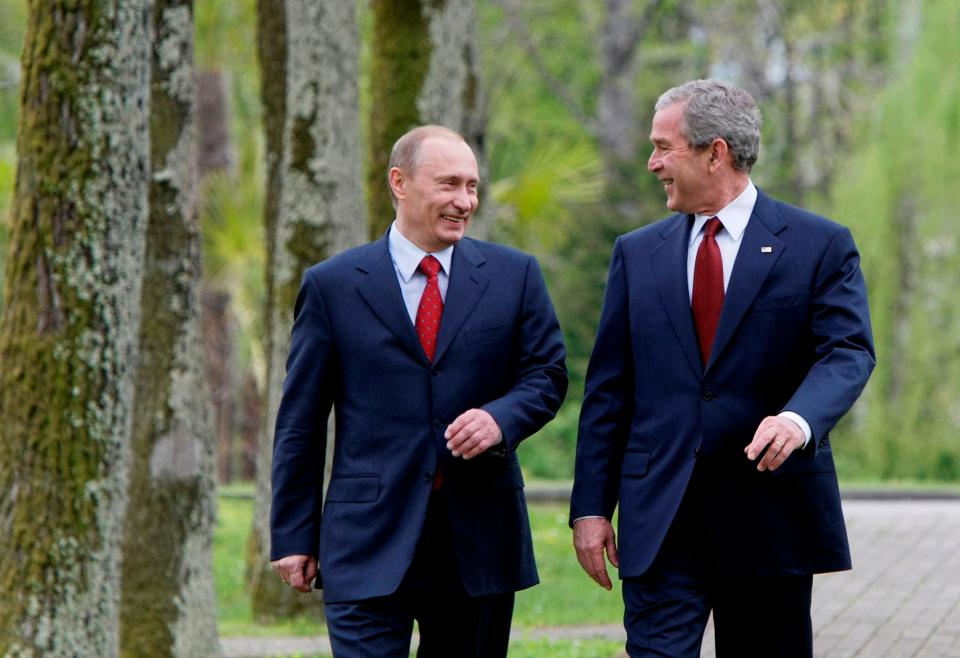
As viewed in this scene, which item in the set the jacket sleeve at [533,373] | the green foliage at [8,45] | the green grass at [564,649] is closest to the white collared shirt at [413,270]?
the jacket sleeve at [533,373]

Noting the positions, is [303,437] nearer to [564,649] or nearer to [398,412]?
[398,412]

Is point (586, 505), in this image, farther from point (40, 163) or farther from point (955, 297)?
point (955, 297)

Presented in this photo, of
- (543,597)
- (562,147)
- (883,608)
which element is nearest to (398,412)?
(883,608)

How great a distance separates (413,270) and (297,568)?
94 centimetres

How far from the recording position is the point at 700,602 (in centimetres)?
477

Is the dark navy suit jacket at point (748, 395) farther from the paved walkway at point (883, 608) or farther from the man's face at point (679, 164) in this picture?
the paved walkway at point (883, 608)

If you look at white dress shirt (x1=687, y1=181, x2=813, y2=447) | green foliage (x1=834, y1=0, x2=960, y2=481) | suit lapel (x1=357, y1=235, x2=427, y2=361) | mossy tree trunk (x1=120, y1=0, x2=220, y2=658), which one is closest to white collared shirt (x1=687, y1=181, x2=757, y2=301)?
white dress shirt (x1=687, y1=181, x2=813, y2=447)

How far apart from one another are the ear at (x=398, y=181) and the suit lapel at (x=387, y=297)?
157 mm

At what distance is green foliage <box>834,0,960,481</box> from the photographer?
22547 millimetres

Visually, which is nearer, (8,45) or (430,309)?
(430,309)

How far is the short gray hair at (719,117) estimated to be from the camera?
4.76 meters

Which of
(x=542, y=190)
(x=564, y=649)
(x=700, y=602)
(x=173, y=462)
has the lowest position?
(x=564, y=649)

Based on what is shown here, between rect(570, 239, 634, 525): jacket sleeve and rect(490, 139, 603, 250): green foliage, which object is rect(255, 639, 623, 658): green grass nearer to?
rect(570, 239, 634, 525): jacket sleeve

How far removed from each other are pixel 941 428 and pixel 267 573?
1398cm
